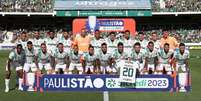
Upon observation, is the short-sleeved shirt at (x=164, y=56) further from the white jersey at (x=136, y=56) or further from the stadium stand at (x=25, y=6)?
the stadium stand at (x=25, y=6)

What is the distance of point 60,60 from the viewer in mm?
19906

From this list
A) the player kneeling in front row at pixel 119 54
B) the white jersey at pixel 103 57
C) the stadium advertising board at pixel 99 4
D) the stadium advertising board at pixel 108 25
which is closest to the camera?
the player kneeling in front row at pixel 119 54

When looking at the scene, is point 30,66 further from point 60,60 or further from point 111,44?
point 111,44

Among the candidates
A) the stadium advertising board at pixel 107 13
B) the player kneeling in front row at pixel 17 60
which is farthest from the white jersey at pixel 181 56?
the stadium advertising board at pixel 107 13

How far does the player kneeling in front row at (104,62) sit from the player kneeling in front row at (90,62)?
184 mm

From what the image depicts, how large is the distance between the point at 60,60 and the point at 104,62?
1661mm

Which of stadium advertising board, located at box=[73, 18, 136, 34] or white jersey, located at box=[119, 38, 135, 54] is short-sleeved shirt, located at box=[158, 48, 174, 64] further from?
stadium advertising board, located at box=[73, 18, 136, 34]

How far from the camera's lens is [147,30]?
5669cm

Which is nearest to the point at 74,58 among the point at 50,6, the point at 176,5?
the point at 50,6

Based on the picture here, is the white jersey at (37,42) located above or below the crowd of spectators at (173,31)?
below

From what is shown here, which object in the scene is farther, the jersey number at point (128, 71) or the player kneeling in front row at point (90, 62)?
the player kneeling in front row at point (90, 62)

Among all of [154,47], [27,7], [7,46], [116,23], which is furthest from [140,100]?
[27,7]

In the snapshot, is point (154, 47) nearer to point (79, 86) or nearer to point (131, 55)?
point (131, 55)

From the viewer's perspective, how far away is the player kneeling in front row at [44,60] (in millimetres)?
19797
